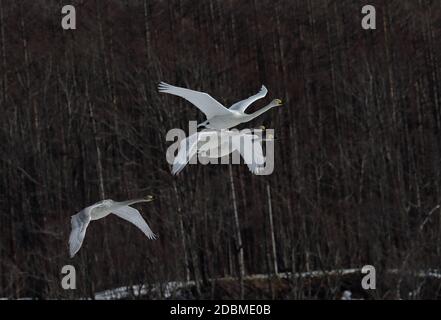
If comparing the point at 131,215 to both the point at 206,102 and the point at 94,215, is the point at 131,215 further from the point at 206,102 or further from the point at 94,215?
the point at 206,102

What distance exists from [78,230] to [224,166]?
42.5ft

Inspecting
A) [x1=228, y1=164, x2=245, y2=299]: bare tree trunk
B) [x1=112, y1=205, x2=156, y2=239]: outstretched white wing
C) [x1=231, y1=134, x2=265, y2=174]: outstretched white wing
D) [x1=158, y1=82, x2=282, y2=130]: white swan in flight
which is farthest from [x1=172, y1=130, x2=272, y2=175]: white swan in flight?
[x1=228, y1=164, x2=245, y2=299]: bare tree trunk

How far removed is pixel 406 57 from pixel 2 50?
9332 mm

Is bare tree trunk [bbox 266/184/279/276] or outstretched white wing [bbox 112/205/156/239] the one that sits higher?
outstretched white wing [bbox 112/205/156/239]

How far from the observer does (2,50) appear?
31.5 meters

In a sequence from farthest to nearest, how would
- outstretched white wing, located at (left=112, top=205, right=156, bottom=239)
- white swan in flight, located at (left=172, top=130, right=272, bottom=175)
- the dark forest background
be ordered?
the dark forest background → outstretched white wing, located at (left=112, top=205, right=156, bottom=239) → white swan in flight, located at (left=172, top=130, right=272, bottom=175)

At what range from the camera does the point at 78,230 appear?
1416 cm

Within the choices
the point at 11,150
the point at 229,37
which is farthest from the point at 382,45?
the point at 11,150

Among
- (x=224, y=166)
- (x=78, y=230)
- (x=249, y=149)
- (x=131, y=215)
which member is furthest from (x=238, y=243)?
(x=78, y=230)

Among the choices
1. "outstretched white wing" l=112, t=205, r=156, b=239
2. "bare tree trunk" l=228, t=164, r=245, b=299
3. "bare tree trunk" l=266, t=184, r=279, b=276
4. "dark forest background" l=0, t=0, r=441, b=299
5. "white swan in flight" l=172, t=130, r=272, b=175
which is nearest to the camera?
"white swan in flight" l=172, t=130, r=272, b=175

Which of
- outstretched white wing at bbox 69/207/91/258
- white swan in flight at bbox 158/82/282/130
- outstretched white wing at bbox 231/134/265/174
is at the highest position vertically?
white swan in flight at bbox 158/82/282/130

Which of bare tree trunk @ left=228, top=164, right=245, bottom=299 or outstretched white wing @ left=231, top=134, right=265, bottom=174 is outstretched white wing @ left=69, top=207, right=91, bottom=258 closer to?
outstretched white wing @ left=231, top=134, right=265, bottom=174

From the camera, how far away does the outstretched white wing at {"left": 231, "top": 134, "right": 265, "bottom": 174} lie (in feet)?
50.2

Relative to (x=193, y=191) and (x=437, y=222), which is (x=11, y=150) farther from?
(x=437, y=222)
